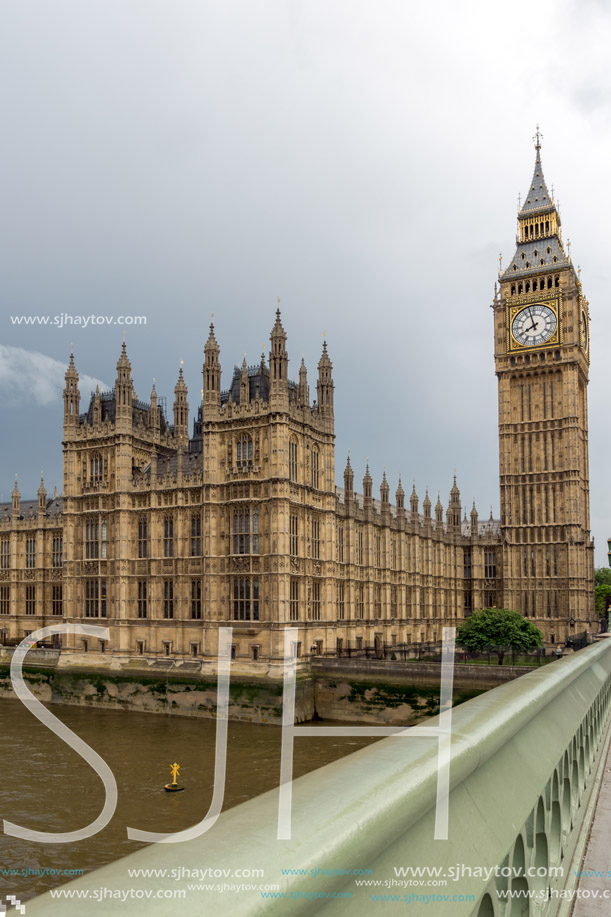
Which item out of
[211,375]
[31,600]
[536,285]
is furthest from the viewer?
[536,285]

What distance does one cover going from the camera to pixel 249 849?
1.59 m

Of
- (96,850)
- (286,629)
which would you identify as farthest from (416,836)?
(286,629)

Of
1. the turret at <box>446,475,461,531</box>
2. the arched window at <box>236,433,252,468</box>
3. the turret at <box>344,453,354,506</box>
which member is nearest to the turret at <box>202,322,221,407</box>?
the arched window at <box>236,433,252,468</box>

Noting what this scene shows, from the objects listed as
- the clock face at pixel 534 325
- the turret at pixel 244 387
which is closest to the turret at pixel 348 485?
the turret at pixel 244 387

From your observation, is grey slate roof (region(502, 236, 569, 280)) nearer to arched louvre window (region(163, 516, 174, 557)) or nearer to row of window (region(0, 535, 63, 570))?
arched louvre window (region(163, 516, 174, 557))

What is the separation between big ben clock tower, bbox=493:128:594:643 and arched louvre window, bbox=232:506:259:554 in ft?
124

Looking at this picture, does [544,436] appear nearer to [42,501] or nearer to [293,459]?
[293,459]

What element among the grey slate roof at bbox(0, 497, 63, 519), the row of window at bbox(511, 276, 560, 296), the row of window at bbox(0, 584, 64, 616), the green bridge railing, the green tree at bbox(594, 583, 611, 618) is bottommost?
the green tree at bbox(594, 583, 611, 618)

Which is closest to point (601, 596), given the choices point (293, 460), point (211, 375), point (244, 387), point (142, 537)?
point (293, 460)

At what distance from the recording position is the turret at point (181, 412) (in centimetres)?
5819

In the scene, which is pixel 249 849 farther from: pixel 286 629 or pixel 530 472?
pixel 530 472

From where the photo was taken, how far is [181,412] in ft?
194

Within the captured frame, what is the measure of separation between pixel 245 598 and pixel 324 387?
15.3m

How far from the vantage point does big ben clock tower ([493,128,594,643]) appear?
7250 centimetres
